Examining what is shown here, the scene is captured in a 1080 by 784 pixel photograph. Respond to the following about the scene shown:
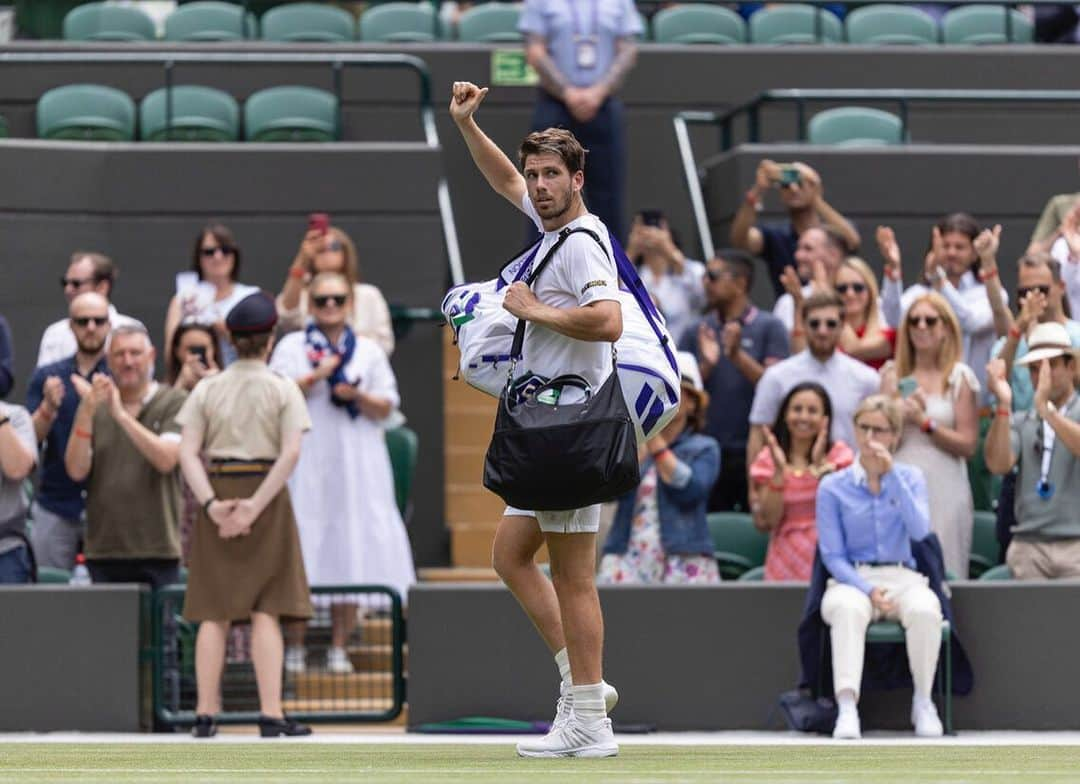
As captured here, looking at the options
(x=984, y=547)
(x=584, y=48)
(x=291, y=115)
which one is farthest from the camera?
(x=291, y=115)

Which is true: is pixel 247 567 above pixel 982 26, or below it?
below

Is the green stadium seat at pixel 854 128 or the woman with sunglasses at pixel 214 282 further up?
the green stadium seat at pixel 854 128

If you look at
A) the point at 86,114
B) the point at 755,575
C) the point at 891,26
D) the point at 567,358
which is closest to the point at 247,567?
the point at 755,575

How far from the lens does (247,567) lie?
9.81m

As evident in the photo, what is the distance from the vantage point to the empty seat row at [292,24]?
17.2m

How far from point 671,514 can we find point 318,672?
6.12 feet

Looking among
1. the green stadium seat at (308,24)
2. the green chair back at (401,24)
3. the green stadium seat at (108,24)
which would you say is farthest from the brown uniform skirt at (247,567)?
the green stadium seat at (108,24)

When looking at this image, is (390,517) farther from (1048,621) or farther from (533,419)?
(533,419)

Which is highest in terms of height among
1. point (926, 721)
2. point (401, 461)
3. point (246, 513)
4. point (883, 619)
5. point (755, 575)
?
point (401, 461)

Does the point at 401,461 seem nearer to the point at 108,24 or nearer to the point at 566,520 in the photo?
the point at 566,520

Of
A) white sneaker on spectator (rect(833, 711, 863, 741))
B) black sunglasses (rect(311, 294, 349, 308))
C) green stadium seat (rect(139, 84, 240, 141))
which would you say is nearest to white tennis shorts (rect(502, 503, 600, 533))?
white sneaker on spectator (rect(833, 711, 863, 741))

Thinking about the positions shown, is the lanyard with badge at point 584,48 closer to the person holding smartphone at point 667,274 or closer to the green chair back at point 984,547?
the person holding smartphone at point 667,274

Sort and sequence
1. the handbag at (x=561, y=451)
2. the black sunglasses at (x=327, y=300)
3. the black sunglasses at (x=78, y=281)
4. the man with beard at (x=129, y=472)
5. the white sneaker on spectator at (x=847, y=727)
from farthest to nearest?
the black sunglasses at (x=78, y=281) < the black sunglasses at (x=327, y=300) < the man with beard at (x=129, y=472) < the white sneaker on spectator at (x=847, y=727) < the handbag at (x=561, y=451)

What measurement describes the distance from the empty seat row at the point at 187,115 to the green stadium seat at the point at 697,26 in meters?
3.02
